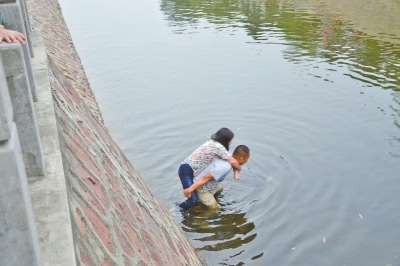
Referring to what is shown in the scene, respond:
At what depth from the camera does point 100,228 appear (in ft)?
9.53

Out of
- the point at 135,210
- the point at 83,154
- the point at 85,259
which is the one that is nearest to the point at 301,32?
the point at 135,210

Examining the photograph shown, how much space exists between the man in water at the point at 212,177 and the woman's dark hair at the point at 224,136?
174 millimetres

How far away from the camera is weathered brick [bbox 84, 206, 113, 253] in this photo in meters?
2.83

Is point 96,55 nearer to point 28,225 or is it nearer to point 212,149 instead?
point 212,149

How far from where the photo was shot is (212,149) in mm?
6875

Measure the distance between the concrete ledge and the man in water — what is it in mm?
3850

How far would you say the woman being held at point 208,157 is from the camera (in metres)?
6.83

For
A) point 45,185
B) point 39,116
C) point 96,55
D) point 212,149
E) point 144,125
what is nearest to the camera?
point 45,185

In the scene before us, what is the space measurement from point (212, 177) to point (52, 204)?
186 inches

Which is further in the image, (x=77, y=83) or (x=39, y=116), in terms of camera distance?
(x=77, y=83)

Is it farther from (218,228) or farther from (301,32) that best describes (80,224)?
(301,32)

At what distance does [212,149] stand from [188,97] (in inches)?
239

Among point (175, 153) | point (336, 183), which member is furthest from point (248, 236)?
point (175, 153)

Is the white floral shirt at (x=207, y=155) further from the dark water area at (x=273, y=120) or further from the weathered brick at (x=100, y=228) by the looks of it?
the weathered brick at (x=100, y=228)
